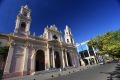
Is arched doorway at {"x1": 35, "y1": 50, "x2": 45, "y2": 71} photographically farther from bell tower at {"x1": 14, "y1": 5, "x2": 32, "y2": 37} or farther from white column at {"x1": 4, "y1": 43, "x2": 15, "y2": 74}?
white column at {"x1": 4, "y1": 43, "x2": 15, "y2": 74}

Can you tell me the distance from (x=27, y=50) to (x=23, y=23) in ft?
30.6

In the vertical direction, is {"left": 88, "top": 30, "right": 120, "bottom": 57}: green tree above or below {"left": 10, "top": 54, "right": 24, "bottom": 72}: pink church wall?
above

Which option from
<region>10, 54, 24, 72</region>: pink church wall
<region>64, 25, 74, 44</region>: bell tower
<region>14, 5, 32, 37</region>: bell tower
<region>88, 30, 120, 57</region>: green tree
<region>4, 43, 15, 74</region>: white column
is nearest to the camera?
<region>88, 30, 120, 57</region>: green tree

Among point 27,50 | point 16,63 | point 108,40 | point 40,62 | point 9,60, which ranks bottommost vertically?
point 40,62

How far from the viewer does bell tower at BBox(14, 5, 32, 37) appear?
22297 mm

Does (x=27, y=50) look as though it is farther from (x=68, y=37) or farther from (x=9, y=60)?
(x=68, y=37)

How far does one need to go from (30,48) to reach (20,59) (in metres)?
3.85

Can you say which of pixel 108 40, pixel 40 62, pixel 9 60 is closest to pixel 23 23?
pixel 9 60

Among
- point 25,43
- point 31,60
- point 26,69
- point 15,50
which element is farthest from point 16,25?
point 26,69

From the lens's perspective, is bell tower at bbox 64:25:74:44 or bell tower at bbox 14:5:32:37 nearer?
bell tower at bbox 14:5:32:37

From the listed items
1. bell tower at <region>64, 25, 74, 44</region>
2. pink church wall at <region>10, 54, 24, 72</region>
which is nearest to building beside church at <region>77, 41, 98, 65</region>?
bell tower at <region>64, 25, 74, 44</region>

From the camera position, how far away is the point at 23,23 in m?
24.8

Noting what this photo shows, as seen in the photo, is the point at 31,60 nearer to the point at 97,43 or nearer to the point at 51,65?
the point at 51,65

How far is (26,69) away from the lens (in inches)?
748
